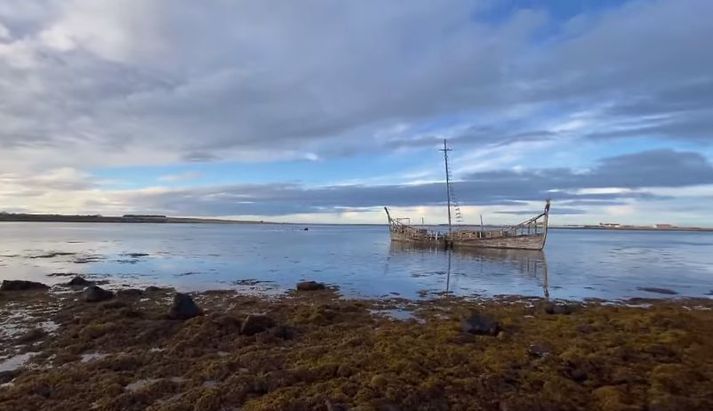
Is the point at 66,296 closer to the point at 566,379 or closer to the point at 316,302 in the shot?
the point at 316,302

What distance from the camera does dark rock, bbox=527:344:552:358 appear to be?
10191 millimetres

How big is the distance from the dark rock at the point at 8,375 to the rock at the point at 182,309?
466 cm

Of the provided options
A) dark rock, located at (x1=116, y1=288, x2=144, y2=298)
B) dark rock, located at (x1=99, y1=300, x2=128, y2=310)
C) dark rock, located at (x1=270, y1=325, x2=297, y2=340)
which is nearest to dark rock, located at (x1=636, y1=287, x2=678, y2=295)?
dark rock, located at (x1=270, y1=325, x2=297, y2=340)

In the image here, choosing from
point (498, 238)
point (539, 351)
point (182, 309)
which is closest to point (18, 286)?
point (182, 309)

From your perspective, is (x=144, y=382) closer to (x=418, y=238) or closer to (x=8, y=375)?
(x=8, y=375)

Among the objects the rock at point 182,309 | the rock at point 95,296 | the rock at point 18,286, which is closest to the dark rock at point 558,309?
the rock at point 182,309

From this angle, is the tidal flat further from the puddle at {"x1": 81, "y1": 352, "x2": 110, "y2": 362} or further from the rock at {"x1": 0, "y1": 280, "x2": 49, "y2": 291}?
the rock at {"x1": 0, "y1": 280, "x2": 49, "y2": 291}

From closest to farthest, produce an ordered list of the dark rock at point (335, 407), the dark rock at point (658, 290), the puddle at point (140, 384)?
the dark rock at point (335, 407), the puddle at point (140, 384), the dark rock at point (658, 290)

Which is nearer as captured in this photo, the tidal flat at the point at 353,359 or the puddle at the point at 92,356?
the tidal flat at the point at 353,359

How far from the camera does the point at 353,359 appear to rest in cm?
979

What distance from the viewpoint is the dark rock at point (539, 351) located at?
33.4ft

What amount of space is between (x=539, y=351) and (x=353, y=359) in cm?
409

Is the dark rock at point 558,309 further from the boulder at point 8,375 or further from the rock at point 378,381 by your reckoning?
the boulder at point 8,375

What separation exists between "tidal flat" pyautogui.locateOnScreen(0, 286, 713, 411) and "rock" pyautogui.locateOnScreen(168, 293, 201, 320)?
1.13ft
